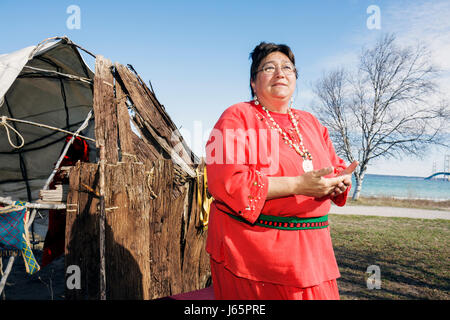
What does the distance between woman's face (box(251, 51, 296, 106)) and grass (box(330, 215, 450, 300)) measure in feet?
12.8

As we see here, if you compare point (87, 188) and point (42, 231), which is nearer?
point (87, 188)

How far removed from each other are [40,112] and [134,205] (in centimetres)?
412

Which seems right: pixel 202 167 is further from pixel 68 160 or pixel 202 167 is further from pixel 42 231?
pixel 42 231

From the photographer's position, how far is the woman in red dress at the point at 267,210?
150 centimetres

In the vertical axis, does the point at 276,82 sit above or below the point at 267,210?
above

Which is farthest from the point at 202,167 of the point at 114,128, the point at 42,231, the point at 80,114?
the point at 42,231

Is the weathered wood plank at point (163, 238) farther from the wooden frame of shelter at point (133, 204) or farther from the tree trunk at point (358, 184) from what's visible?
the tree trunk at point (358, 184)

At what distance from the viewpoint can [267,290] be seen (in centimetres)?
161

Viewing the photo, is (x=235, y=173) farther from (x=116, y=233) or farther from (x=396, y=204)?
(x=396, y=204)

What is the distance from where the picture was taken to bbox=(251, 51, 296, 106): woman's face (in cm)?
184

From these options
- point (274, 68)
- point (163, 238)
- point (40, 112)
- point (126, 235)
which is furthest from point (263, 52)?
point (40, 112)

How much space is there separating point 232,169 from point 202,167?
2.89 m
